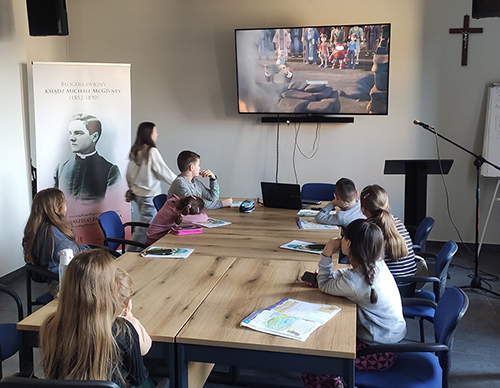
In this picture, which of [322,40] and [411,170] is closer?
[411,170]

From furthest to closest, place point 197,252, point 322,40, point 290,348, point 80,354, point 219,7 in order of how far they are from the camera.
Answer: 1. point 219,7
2. point 322,40
3. point 197,252
4. point 290,348
5. point 80,354

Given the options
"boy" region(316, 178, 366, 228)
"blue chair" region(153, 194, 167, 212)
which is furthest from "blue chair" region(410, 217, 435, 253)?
"blue chair" region(153, 194, 167, 212)

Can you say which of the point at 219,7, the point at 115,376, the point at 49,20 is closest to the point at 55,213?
the point at 115,376

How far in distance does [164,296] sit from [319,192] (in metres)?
3.03

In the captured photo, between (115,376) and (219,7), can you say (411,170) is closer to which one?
(219,7)

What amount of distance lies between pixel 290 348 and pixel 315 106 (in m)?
4.04

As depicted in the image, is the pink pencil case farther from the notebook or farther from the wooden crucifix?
the wooden crucifix

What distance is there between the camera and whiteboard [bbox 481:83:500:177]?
508cm

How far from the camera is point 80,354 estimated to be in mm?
1482

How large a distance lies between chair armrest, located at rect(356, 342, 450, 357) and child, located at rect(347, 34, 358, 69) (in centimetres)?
A: 383

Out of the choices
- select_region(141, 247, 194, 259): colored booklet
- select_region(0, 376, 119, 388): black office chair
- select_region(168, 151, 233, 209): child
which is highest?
select_region(168, 151, 233, 209): child

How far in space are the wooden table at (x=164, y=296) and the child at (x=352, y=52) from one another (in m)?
3.26

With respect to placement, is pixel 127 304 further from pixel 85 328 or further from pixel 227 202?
pixel 227 202

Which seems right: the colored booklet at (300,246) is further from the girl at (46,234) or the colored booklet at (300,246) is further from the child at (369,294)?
the girl at (46,234)
